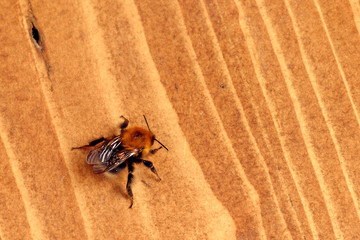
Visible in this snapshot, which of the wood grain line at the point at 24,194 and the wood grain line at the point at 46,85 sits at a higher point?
the wood grain line at the point at 46,85

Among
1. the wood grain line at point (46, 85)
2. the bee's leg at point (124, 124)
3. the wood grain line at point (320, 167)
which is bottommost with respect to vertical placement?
the wood grain line at point (320, 167)

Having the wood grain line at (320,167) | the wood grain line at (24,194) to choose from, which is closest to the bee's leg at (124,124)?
the wood grain line at (24,194)

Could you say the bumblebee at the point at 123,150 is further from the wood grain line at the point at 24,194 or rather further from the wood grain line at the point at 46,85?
the wood grain line at the point at 24,194

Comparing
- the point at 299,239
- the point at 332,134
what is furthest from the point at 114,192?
the point at 332,134

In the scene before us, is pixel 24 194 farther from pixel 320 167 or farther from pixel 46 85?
pixel 320 167

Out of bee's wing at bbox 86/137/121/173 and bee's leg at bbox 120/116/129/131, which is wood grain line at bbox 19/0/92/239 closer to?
bee's wing at bbox 86/137/121/173
